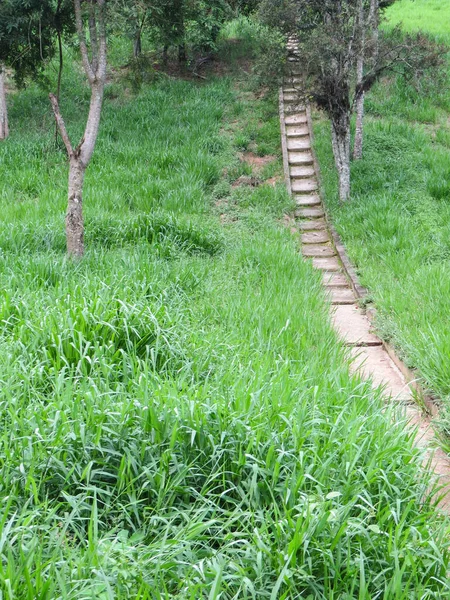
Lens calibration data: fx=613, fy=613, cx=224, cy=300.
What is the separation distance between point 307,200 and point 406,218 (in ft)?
8.18

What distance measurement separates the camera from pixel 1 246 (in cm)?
709

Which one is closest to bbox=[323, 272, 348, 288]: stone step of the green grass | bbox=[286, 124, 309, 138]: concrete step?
bbox=[286, 124, 309, 138]: concrete step

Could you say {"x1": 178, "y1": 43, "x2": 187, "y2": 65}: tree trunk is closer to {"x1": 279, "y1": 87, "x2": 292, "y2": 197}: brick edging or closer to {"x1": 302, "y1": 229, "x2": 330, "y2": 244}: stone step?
{"x1": 279, "y1": 87, "x2": 292, "y2": 197}: brick edging

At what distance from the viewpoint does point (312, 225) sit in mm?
9984

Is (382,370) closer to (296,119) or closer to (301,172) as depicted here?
(301,172)

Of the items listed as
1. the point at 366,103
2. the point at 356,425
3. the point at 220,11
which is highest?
the point at 220,11

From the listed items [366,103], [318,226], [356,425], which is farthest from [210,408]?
[366,103]

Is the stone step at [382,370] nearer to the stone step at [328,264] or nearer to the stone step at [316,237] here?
the stone step at [328,264]

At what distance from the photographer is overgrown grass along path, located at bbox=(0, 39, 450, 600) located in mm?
2369

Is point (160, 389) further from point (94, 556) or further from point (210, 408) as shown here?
point (94, 556)

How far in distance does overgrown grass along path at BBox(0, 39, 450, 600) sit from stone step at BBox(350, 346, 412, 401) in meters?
0.40

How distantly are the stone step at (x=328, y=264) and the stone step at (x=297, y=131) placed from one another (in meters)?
5.25

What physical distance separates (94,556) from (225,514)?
0.71 m

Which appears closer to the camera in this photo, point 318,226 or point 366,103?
point 318,226
